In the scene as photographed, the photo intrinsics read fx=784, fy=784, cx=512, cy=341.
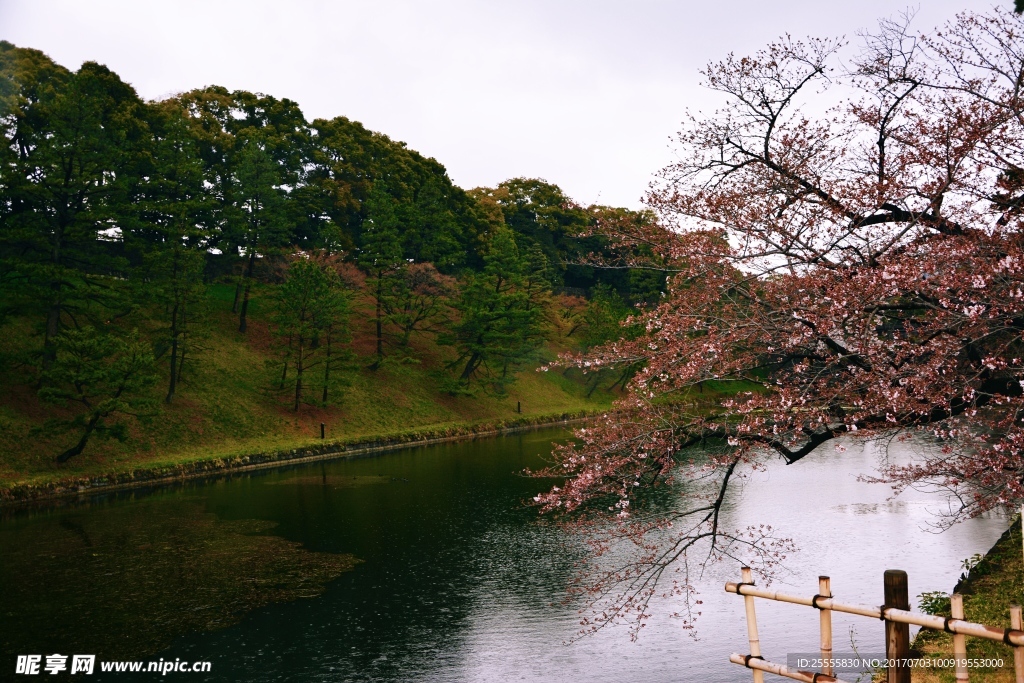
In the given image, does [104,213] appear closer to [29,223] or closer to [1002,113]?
[29,223]

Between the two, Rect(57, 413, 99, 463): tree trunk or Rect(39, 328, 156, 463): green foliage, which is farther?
Rect(57, 413, 99, 463): tree trunk

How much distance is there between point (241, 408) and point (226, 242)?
1074 centimetres

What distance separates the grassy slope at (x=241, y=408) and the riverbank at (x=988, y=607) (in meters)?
22.3

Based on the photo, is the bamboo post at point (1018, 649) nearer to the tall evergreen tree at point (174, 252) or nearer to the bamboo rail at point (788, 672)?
the bamboo rail at point (788, 672)

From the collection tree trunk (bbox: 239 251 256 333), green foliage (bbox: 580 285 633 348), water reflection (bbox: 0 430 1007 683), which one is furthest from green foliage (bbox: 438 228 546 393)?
water reflection (bbox: 0 430 1007 683)

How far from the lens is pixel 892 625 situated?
628cm

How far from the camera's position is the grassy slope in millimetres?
24031

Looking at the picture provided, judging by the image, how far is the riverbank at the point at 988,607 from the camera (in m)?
7.43

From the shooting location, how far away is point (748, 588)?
6.24 meters

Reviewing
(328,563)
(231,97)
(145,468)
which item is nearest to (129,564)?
(328,563)

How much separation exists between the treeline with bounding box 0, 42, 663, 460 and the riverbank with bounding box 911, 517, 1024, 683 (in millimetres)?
6551

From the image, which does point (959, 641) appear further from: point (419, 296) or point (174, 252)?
point (419, 296)

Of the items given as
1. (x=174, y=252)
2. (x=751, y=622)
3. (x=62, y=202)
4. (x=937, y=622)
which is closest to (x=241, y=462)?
(x=174, y=252)

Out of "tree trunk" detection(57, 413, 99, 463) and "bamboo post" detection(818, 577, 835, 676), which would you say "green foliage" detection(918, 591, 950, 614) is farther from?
"tree trunk" detection(57, 413, 99, 463)
